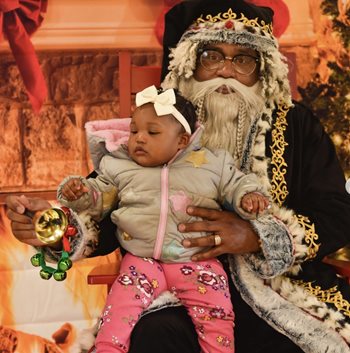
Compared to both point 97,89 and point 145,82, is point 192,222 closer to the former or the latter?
point 145,82

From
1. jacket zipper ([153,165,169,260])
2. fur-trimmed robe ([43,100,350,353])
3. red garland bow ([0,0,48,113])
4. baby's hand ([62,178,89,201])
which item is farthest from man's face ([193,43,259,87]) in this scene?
red garland bow ([0,0,48,113])

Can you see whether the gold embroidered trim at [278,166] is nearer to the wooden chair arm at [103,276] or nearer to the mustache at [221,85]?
the mustache at [221,85]

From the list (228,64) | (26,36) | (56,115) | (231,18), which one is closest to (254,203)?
(228,64)

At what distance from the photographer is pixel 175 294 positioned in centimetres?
164

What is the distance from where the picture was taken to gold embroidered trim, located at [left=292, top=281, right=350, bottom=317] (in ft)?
5.68

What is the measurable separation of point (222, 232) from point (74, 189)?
0.42 m

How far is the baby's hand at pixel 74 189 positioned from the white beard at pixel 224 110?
18.8 inches

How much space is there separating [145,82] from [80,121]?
992mm

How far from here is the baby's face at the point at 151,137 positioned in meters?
1.62

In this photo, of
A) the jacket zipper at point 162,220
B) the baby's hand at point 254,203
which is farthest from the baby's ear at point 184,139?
the baby's hand at point 254,203

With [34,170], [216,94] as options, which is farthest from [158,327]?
[34,170]

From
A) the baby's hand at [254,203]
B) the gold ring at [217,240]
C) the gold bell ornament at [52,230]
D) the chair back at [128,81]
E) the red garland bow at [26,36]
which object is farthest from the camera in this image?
the red garland bow at [26,36]

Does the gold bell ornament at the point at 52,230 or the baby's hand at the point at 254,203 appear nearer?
the gold bell ornament at the point at 52,230

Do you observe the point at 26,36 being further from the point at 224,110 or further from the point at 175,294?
the point at 175,294
